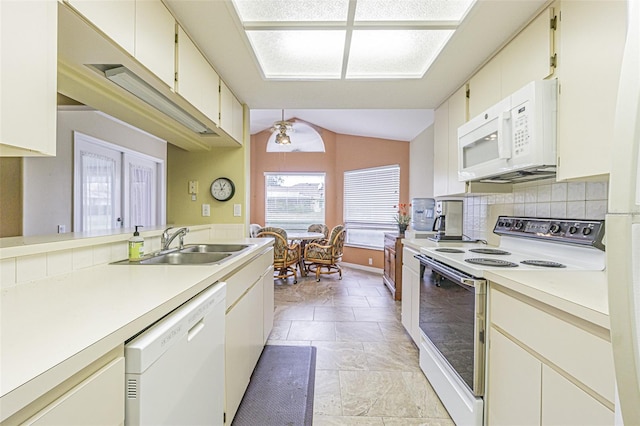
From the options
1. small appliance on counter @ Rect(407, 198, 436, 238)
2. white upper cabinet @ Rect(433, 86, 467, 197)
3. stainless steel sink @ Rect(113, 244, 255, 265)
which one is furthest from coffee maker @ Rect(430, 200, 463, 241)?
stainless steel sink @ Rect(113, 244, 255, 265)

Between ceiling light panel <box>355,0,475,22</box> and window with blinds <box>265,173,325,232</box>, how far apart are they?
14.8 ft

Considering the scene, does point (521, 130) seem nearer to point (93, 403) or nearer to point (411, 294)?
point (411, 294)

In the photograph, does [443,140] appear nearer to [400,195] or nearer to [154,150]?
[400,195]

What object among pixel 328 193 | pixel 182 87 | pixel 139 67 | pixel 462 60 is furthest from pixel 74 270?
pixel 328 193

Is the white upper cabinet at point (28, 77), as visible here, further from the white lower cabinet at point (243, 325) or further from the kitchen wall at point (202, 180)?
the kitchen wall at point (202, 180)

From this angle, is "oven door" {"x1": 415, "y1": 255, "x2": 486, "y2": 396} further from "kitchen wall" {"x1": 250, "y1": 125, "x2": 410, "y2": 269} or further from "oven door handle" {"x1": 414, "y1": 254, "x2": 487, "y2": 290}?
"kitchen wall" {"x1": 250, "y1": 125, "x2": 410, "y2": 269}

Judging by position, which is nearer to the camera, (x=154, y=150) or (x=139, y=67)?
(x=139, y=67)

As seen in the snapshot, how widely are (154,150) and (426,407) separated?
5397 millimetres

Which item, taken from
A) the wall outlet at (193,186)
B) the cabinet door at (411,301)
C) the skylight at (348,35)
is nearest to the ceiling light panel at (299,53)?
the skylight at (348,35)

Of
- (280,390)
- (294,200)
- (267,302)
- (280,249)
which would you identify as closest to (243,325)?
(280,390)

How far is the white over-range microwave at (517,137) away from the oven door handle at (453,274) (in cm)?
64

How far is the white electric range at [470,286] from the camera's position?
1.30 m

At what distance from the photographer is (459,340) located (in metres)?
1.46

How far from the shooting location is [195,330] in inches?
37.6
